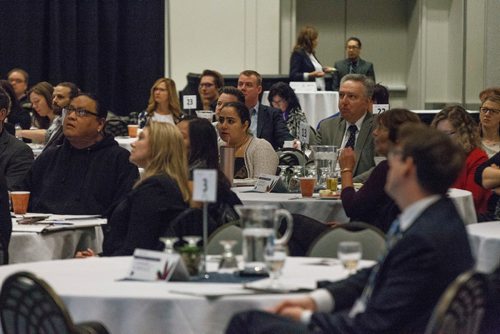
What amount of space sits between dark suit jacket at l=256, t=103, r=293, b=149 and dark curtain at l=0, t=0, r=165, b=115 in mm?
5656

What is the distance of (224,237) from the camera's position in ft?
15.9

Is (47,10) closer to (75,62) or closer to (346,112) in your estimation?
(75,62)

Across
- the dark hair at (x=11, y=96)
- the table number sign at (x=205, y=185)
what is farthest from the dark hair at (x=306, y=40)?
the table number sign at (x=205, y=185)

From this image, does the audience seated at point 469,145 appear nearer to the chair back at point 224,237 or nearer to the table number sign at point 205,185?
the chair back at point 224,237

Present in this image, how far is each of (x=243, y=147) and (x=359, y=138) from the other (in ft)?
2.83

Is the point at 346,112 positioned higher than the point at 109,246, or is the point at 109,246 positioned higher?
the point at 346,112

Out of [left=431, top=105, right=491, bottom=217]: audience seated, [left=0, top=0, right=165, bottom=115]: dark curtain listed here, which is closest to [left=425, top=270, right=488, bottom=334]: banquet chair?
[left=431, top=105, right=491, bottom=217]: audience seated

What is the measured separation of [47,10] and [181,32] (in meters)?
1.90

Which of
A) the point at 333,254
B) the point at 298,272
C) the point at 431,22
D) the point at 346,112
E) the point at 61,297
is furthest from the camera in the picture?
the point at 431,22

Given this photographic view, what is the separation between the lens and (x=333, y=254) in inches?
187

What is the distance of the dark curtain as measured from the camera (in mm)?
15992

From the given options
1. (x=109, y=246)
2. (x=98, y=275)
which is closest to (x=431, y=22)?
(x=109, y=246)

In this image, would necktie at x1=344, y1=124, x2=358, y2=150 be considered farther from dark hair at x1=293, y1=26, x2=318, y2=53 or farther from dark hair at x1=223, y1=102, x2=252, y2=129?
dark hair at x1=293, y1=26, x2=318, y2=53

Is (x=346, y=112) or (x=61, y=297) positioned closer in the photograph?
(x=61, y=297)
